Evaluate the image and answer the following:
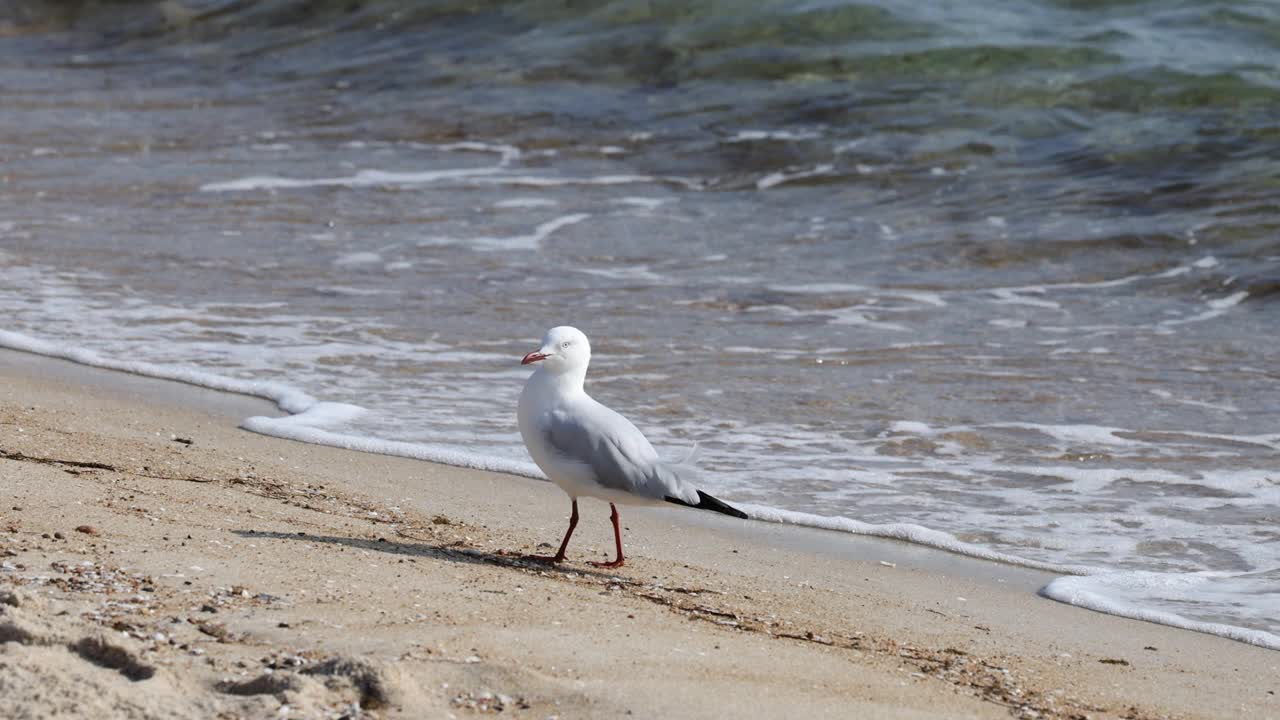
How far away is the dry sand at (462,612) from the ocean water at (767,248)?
0.37m

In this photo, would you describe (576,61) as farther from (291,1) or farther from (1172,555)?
(1172,555)

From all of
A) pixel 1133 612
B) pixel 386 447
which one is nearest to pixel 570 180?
pixel 386 447

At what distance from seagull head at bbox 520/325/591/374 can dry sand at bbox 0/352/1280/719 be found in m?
0.53

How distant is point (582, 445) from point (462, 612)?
0.83 m

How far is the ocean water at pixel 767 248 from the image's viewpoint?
5609mm

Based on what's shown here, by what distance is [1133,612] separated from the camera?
4.36 m

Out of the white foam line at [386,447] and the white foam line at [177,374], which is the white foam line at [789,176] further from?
the white foam line at [386,447]

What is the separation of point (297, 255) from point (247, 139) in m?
4.25

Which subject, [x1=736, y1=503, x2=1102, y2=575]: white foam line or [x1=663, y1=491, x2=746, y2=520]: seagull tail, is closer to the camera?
[x1=663, y1=491, x2=746, y2=520]: seagull tail

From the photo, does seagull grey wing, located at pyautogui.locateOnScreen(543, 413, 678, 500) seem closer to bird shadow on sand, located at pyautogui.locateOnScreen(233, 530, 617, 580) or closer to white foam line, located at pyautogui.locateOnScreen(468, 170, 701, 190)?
bird shadow on sand, located at pyautogui.locateOnScreen(233, 530, 617, 580)

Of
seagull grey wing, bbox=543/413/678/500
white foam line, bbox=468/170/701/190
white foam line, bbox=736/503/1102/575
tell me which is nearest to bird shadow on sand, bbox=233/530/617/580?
seagull grey wing, bbox=543/413/678/500

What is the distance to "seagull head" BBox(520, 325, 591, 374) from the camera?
14.1 ft

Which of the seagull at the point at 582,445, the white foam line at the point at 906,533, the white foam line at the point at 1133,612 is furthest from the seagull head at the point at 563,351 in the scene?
the white foam line at the point at 1133,612

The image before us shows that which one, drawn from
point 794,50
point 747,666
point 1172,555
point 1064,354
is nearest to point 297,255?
point 1064,354
